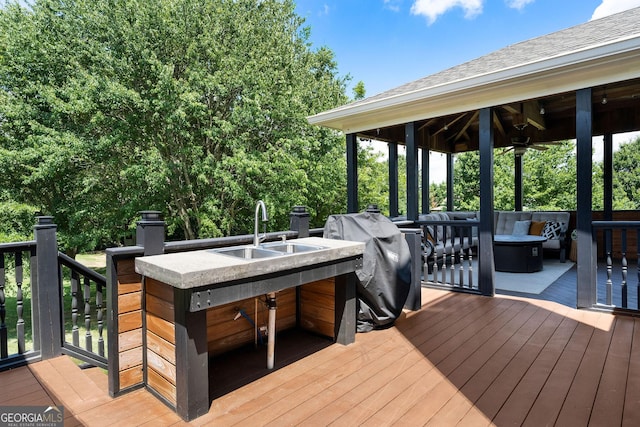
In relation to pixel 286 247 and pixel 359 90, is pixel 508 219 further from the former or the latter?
pixel 359 90

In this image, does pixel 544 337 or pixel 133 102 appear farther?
pixel 133 102

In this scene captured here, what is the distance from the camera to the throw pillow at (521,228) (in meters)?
7.41

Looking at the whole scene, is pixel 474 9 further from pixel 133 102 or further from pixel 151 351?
pixel 151 351

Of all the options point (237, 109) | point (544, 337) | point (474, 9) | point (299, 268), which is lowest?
point (544, 337)

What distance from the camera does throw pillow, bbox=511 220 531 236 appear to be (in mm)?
7411

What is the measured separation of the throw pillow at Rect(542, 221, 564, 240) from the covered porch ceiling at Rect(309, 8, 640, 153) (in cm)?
184

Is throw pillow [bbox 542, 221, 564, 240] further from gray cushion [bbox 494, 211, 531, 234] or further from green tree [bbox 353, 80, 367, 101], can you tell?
green tree [bbox 353, 80, 367, 101]

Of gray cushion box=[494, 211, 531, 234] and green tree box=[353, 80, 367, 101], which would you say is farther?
green tree box=[353, 80, 367, 101]

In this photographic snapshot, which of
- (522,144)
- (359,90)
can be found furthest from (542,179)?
(522,144)

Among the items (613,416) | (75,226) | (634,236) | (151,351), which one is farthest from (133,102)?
(634,236)

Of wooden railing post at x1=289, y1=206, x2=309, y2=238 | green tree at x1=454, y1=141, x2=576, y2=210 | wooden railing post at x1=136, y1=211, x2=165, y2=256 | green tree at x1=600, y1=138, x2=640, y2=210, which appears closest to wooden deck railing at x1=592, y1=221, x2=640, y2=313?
wooden railing post at x1=289, y1=206, x2=309, y2=238

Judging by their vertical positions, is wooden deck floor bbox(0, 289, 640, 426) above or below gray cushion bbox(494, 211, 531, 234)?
below

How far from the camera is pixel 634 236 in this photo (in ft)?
22.8

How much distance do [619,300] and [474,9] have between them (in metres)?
9.97
